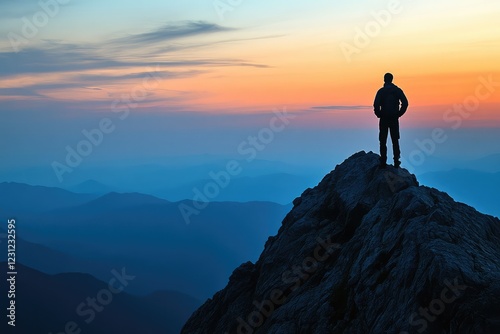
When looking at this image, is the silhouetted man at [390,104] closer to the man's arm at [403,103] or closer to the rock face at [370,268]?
the man's arm at [403,103]

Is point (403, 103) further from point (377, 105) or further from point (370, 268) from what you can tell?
point (370, 268)

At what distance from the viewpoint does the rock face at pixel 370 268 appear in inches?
634

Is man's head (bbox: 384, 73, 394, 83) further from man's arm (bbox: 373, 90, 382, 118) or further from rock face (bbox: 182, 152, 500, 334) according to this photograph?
rock face (bbox: 182, 152, 500, 334)

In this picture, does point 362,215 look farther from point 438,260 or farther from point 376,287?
point 438,260

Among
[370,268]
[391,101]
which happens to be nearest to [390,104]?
[391,101]

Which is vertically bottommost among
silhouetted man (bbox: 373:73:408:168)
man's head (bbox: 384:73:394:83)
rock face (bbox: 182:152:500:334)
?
rock face (bbox: 182:152:500:334)

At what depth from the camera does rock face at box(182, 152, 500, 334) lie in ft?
52.8

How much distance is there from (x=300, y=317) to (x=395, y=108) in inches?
516

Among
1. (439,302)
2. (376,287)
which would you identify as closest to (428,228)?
(376,287)

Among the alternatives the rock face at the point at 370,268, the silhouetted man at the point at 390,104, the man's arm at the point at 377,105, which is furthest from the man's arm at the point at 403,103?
the rock face at the point at 370,268

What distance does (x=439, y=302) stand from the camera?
52.3 feet

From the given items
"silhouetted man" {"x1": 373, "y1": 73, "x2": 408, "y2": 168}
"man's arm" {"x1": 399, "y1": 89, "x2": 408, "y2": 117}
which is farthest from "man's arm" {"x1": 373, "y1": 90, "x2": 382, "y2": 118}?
"man's arm" {"x1": 399, "y1": 89, "x2": 408, "y2": 117}

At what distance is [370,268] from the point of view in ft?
69.1

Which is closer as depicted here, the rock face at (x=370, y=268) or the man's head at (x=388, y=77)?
the rock face at (x=370, y=268)
